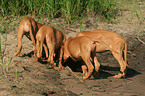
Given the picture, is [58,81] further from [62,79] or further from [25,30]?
[25,30]

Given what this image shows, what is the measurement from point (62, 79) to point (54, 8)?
3.75 m

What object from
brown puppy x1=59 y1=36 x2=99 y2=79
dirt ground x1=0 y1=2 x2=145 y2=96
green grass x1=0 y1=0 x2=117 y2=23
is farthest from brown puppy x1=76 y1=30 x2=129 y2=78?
green grass x1=0 y1=0 x2=117 y2=23

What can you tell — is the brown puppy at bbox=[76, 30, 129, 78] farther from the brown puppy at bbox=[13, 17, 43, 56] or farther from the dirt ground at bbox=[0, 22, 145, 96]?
the brown puppy at bbox=[13, 17, 43, 56]

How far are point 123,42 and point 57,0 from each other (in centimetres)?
315

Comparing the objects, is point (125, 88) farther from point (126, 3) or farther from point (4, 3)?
point (126, 3)

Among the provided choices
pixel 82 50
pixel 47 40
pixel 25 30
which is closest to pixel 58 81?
pixel 82 50

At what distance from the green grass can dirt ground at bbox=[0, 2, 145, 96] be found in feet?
3.42

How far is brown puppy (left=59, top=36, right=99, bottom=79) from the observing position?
500 cm

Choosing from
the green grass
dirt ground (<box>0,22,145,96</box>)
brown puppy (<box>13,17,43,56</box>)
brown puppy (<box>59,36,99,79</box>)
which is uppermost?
the green grass

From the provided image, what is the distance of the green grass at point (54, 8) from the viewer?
→ 25.3 feet

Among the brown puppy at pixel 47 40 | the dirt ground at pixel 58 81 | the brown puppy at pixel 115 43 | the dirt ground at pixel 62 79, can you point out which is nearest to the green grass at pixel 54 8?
the dirt ground at pixel 62 79

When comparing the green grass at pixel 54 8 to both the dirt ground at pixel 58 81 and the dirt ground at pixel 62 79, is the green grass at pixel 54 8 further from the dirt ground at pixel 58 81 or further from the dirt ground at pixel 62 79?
the dirt ground at pixel 58 81

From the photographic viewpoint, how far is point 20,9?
791cm

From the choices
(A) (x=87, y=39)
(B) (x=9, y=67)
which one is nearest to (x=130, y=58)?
(A) (x=87, y=39)
